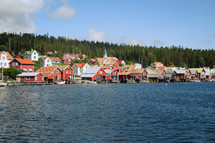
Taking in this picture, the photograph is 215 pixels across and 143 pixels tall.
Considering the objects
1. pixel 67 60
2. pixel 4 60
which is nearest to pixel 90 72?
pixel 67 60

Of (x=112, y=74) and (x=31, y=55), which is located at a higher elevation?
(x=31, y=55)

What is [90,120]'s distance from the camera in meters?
26.3

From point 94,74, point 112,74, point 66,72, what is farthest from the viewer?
point 112,74

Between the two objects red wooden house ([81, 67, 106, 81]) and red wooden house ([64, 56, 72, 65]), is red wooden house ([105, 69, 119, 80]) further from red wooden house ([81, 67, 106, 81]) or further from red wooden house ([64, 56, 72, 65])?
red wooden house ([64, 56, 72, 65])

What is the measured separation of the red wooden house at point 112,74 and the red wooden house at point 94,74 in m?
3.31

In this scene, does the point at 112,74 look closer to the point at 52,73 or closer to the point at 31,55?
the point at 52,73

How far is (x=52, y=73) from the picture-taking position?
99.0 m

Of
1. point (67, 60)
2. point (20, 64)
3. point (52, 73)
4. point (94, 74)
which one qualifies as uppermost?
point (67, 60)

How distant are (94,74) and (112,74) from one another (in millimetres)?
13144

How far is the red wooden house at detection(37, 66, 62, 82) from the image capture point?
323 ft

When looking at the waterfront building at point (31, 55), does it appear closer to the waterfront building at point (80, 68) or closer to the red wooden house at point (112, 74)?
the waterfront building at point (80, 68)

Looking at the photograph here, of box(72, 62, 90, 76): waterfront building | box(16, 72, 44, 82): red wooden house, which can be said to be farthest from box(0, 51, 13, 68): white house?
box(72, 62, 90, 76): waterfront building

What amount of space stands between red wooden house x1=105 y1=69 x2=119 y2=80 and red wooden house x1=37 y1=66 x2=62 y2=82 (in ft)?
82.6

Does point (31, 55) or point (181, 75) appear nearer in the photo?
point (31, 55)
